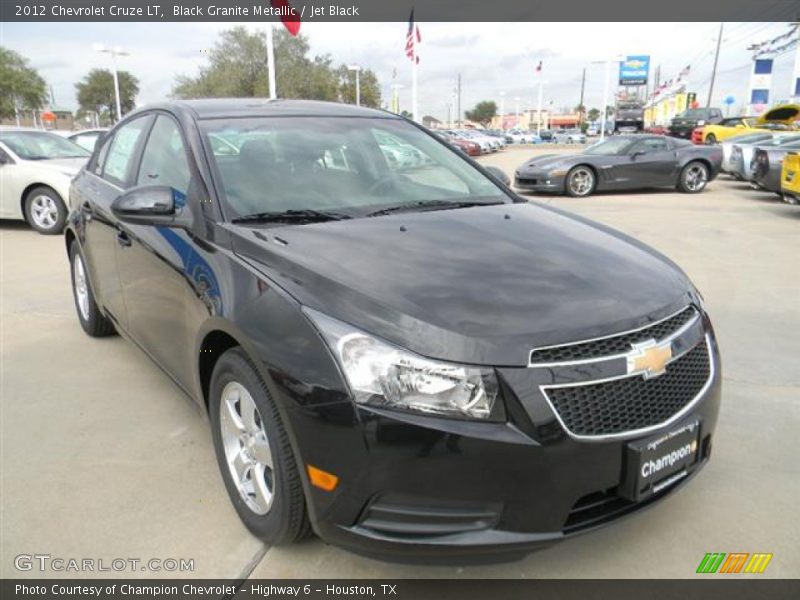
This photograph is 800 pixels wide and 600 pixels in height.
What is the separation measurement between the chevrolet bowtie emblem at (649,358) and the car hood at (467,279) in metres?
0.09

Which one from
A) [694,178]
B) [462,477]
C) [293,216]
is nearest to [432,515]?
[462,477]

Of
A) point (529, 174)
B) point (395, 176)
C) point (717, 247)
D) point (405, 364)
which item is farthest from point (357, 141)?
point (529, 174)

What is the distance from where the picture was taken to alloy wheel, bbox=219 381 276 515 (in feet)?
7.51

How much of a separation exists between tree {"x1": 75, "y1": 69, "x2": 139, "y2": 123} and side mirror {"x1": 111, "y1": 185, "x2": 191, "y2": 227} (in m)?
75.9

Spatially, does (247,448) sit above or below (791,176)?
below

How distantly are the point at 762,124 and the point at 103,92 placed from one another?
224ft

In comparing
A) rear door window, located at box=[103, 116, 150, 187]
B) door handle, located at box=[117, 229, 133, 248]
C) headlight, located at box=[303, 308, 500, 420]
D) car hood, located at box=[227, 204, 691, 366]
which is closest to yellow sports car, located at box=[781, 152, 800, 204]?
car hood, located at box=[227, 204, 691, 366]

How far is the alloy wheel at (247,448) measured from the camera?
2.29 metres

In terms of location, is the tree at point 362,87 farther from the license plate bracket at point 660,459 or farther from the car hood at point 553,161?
the license plate bracket at point 660,459

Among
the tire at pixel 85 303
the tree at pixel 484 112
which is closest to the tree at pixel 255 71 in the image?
the tire at pixel 85 303

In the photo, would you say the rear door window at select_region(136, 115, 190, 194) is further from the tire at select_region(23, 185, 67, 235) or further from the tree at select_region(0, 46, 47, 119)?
the tree at select_region(0, 46, 47, 119)

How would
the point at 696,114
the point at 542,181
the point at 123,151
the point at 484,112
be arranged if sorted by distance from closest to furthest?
1. the point at 123,151
2. the point at 542,181
3. the point at 696,114
4. the point at 484,112

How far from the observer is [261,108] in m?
3.39
